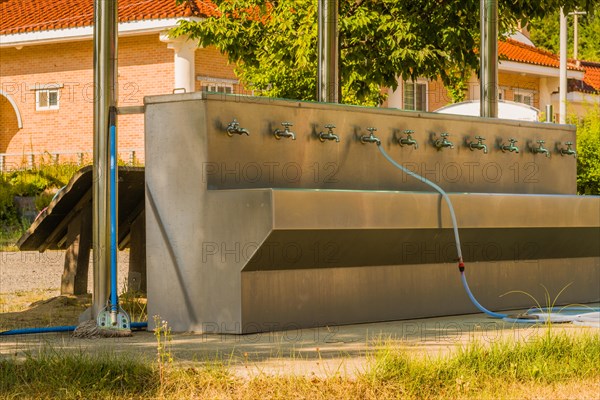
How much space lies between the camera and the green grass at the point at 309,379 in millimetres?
5703

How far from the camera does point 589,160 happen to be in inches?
1014

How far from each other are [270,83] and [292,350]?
14.3m

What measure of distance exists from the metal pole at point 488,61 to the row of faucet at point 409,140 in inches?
24.1

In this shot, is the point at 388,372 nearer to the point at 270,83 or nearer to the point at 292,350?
the point at 292,350

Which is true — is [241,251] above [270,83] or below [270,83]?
below

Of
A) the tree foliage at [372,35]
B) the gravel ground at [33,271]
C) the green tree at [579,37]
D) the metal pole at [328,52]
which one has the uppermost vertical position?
the green tree at [579,37]

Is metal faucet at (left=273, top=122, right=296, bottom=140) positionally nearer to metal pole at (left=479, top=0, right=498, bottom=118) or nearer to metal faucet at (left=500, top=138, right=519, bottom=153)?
metal faucet at (left=500, top=138, right=519, bottom=153)

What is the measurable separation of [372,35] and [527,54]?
2437 cm

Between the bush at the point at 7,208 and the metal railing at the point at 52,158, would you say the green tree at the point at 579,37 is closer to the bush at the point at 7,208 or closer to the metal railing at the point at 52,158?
the metal railing at the point at 52,158

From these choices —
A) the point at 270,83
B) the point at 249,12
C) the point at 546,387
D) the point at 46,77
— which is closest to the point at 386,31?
the point at 249,12

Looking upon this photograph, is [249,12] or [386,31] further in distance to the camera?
[249,12]

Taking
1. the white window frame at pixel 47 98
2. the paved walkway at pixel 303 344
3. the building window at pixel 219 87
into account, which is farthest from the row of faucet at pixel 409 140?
the white window frame at pixel 47 98

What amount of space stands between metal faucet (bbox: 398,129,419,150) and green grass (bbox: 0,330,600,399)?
12.2 feet

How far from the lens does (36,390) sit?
570 centimetres
